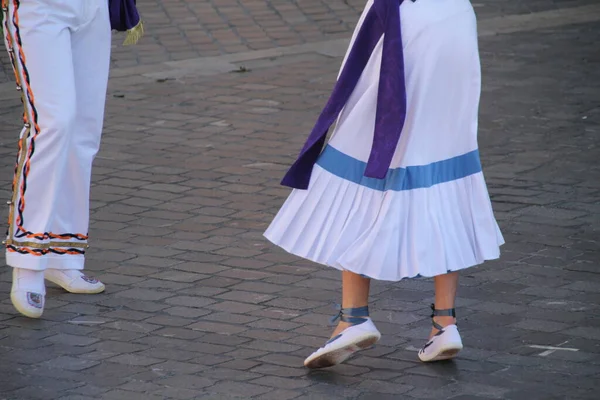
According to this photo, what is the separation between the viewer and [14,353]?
15.5ft

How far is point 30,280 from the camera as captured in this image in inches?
201

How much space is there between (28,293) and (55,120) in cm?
72

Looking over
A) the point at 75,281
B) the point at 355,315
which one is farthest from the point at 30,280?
the point at 355,315

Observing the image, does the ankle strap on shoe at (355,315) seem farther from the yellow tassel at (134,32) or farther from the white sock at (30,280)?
the yellow tassel at (134,32)

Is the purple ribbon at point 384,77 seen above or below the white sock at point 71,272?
above

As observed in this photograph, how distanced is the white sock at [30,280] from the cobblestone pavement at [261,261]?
13 centimetres

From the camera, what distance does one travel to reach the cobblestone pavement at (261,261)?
177 inches

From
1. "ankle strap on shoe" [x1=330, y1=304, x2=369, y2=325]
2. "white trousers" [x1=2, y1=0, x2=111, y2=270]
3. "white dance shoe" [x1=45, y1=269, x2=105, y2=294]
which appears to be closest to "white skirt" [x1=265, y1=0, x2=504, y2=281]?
"ankle strap on shoe" [x1=330, y1=304, x2=369, y2=325]

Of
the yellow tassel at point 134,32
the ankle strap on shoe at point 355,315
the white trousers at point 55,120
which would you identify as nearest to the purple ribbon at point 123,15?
the yellow tassel at point 134,32

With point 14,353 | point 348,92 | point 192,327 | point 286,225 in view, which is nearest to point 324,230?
point 286,225

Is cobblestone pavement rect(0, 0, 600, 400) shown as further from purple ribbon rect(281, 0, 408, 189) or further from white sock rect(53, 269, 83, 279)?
purple ribbon rect(281, 0, 408, 189)

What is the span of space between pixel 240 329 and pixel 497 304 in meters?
1.12

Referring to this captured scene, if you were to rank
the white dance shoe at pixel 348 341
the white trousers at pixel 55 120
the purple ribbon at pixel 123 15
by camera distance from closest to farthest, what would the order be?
the white dance shoe at pixel 348 341
the white trousers at pixel 55 120
the purple ribbon at pixel 123 15

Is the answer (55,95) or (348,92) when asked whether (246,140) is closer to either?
(55,95)
